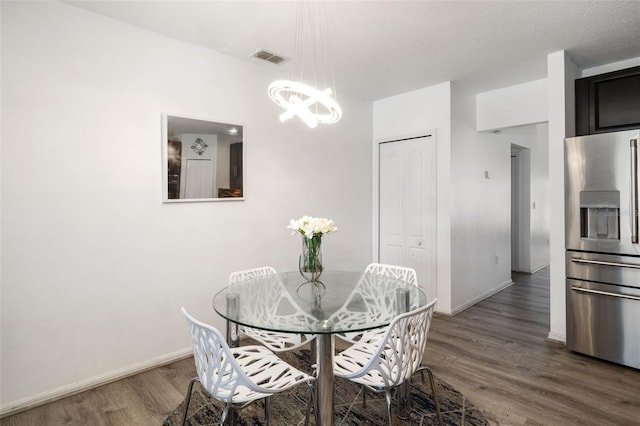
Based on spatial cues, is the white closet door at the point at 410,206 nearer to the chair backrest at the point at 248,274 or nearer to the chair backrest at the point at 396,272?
the chair backrest at the point at 396,272

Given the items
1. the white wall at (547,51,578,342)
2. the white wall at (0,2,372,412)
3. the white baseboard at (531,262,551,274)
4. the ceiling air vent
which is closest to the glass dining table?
the white wall at (0,2,372,412)

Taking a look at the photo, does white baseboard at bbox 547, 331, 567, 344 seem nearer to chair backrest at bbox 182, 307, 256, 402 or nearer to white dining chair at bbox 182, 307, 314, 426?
white dining chair at bbox 182, 307, 314, 426

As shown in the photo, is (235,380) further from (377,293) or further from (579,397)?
A: (579,397)

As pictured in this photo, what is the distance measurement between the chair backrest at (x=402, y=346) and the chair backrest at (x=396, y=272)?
0.89m

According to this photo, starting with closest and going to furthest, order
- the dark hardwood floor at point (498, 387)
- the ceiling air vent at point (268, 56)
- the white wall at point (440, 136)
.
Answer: the dark hardwood floor at point (498, 387)
the ceiling air vent at point (268, 56)
the white wall at point (440, 136)

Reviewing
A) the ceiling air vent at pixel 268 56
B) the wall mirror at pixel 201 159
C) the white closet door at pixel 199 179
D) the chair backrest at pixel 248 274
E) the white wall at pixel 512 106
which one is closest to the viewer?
the chair backrest at pixel 248 274

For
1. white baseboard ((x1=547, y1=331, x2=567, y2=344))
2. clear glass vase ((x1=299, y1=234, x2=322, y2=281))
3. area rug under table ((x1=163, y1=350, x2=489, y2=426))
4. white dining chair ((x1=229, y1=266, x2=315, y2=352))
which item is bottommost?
area rug under table ((x1=163, y1=350, x2=489, y2=426))

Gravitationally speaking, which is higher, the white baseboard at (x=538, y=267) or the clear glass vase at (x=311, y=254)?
the clear glass vase at (x=311, y=254)

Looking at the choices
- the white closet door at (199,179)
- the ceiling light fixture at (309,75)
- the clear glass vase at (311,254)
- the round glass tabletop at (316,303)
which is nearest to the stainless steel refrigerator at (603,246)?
the round glass tabletop at (316,303)

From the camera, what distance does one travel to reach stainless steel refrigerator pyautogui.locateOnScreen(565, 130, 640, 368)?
271 centimetres

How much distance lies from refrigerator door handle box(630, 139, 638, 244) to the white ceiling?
974 mm

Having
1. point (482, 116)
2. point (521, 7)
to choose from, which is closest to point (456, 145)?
point (482, 116)

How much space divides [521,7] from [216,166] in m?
2.64

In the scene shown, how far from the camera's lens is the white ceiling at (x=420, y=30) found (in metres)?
2.44
